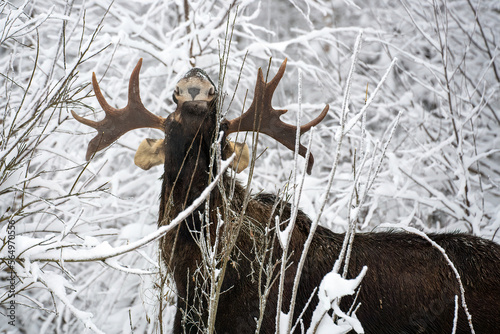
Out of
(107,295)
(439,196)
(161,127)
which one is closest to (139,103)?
(161,127)

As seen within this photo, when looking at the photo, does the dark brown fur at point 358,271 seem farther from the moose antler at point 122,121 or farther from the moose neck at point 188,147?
the moose antler at point 122,121

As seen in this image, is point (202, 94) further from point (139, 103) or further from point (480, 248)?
point (480, 248)

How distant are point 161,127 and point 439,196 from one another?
2695mm

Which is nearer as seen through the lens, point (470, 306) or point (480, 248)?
point (470, 306)

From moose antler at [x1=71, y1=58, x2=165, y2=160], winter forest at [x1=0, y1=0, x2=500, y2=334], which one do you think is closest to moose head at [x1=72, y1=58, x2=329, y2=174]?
moose antler at [x1=71, y1=58, x2=165, y2=160]

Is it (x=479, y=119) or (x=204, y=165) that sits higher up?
(x=479, y=119)

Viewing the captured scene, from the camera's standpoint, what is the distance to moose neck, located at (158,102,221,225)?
9.51 feet

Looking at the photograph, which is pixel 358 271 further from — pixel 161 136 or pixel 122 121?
pixel 161 136

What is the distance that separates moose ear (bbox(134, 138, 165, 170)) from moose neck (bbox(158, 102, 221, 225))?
0.99 feet

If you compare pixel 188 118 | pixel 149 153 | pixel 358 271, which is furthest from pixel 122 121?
pixel 358 271

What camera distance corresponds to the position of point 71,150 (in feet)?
15.1

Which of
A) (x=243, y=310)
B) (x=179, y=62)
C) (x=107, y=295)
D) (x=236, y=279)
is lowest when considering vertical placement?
(x=107, y=295)

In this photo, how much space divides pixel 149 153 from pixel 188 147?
0.54m

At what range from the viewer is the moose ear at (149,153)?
3326 mm
